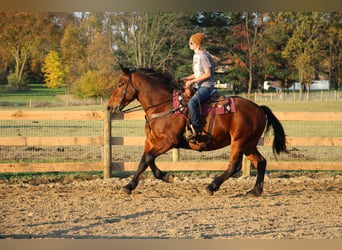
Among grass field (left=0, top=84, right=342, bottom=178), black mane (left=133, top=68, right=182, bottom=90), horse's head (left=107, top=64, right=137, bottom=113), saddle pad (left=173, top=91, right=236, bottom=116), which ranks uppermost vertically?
black mane (left=133, top=68, right=182, bottom=90)

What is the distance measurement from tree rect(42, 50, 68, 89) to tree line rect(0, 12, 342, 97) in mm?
42

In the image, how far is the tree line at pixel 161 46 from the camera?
1975 cm

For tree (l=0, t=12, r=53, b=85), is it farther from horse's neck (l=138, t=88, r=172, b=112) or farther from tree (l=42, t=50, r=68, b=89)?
horse's neck (l=138, t=88, r=172, b=112)

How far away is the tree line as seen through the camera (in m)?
19.8

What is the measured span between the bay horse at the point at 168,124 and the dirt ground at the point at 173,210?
15.3 inches

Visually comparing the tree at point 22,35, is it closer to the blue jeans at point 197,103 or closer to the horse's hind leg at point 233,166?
the blue jeans at point 197,103

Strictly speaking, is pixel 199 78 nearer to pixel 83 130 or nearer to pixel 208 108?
pixel 208 108

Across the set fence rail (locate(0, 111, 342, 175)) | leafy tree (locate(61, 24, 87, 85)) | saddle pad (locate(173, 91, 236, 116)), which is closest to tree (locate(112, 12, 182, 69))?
leafy tree (locate(61, 24, 87, 85))

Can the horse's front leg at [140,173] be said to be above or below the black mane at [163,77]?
below

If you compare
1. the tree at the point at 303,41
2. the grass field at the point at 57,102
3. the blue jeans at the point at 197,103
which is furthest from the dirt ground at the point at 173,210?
the tree at the point at 303,41

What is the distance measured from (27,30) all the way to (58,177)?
12.3m

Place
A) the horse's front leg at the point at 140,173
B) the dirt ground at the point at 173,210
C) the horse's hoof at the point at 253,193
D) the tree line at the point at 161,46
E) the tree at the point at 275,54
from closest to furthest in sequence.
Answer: the dirt ground at the point at 173,210, the horse's front leg at the point at 140,173, the horse's hoof at the point at 253,193, the tree line at the point at 161,46, the tree at the point at 275,54

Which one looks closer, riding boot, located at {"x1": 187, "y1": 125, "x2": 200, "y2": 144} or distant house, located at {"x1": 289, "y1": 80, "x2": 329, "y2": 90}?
riding boot, located at {"x1": 187, "y1": 125, "x2": 200, "y2": 144}

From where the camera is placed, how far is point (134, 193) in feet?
22.4
